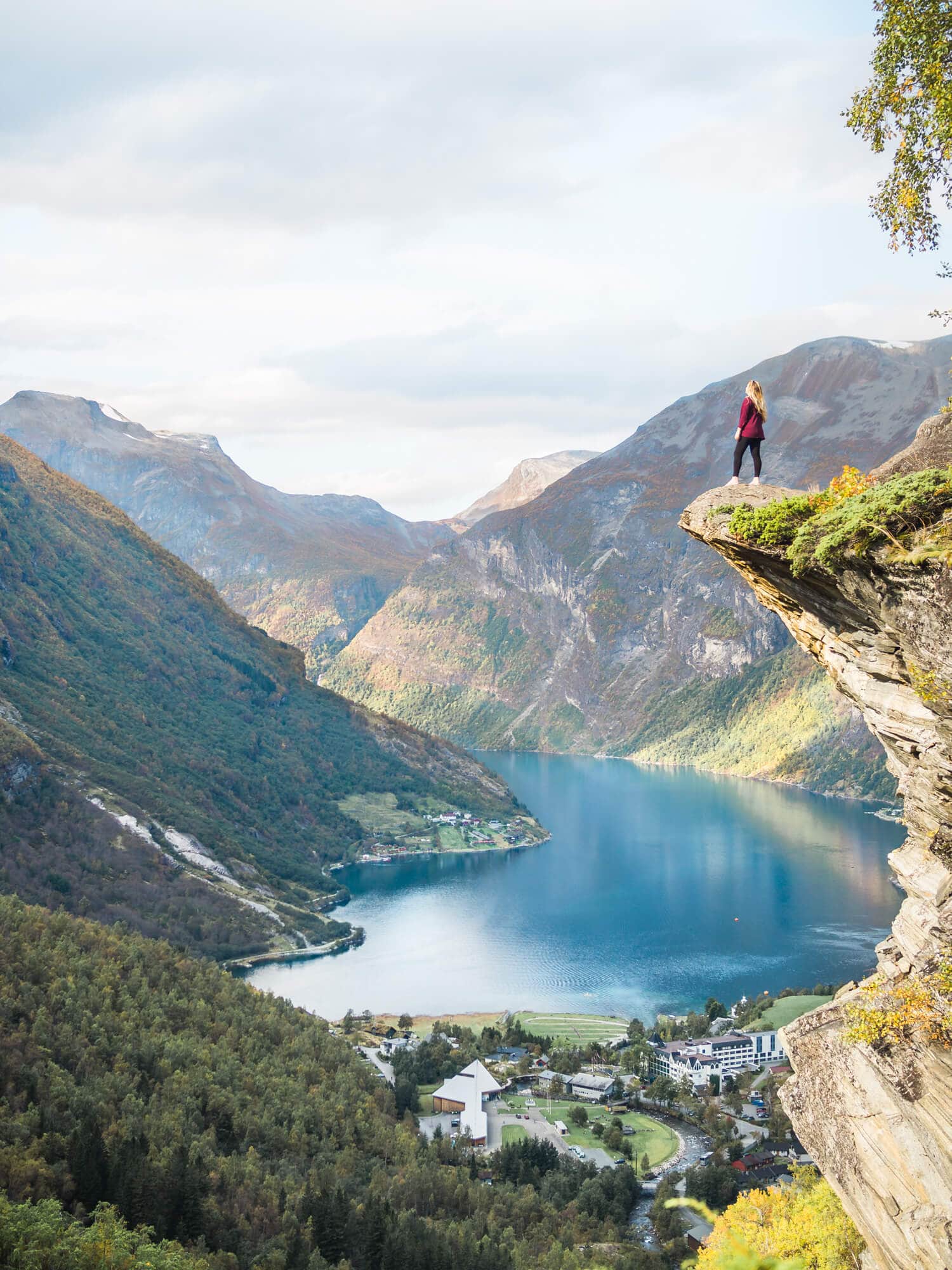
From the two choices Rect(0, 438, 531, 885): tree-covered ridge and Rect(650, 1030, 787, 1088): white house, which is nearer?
Rect(650, 1030, 787, 1088): white house

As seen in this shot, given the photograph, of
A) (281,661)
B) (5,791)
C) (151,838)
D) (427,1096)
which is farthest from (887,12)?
(281,661)

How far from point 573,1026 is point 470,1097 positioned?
15267 millimetres

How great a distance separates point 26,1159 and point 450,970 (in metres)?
48.2

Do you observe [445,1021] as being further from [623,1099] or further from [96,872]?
[96,872]

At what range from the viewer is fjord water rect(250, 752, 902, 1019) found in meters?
68.8

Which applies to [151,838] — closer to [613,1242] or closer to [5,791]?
[5,791]

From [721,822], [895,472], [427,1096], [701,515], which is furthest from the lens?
[721,822]

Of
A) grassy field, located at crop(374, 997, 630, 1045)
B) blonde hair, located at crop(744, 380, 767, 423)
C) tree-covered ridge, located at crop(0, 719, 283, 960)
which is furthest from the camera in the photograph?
tree-covered ridge, located at crop(0, 719, 283, 960)

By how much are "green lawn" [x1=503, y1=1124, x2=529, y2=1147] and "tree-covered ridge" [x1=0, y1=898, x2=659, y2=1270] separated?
3487 mm

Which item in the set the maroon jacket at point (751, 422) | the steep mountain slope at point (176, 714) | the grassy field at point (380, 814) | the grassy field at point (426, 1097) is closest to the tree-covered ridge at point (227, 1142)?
the grassy field at point (426, 1097)

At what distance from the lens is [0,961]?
38125 millimetres

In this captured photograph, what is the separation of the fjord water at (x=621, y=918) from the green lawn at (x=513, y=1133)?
20592 millimetres

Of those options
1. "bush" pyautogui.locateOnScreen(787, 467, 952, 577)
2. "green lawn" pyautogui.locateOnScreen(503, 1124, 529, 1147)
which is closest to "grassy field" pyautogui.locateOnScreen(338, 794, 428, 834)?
"green lawn" pyautogui.locateOnScreen(503, 1124, 529, 1147)

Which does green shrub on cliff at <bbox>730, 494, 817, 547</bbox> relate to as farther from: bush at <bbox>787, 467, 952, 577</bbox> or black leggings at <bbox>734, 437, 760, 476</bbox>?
black leggings at <bbox>734, 437, 760, 476</bbox>
